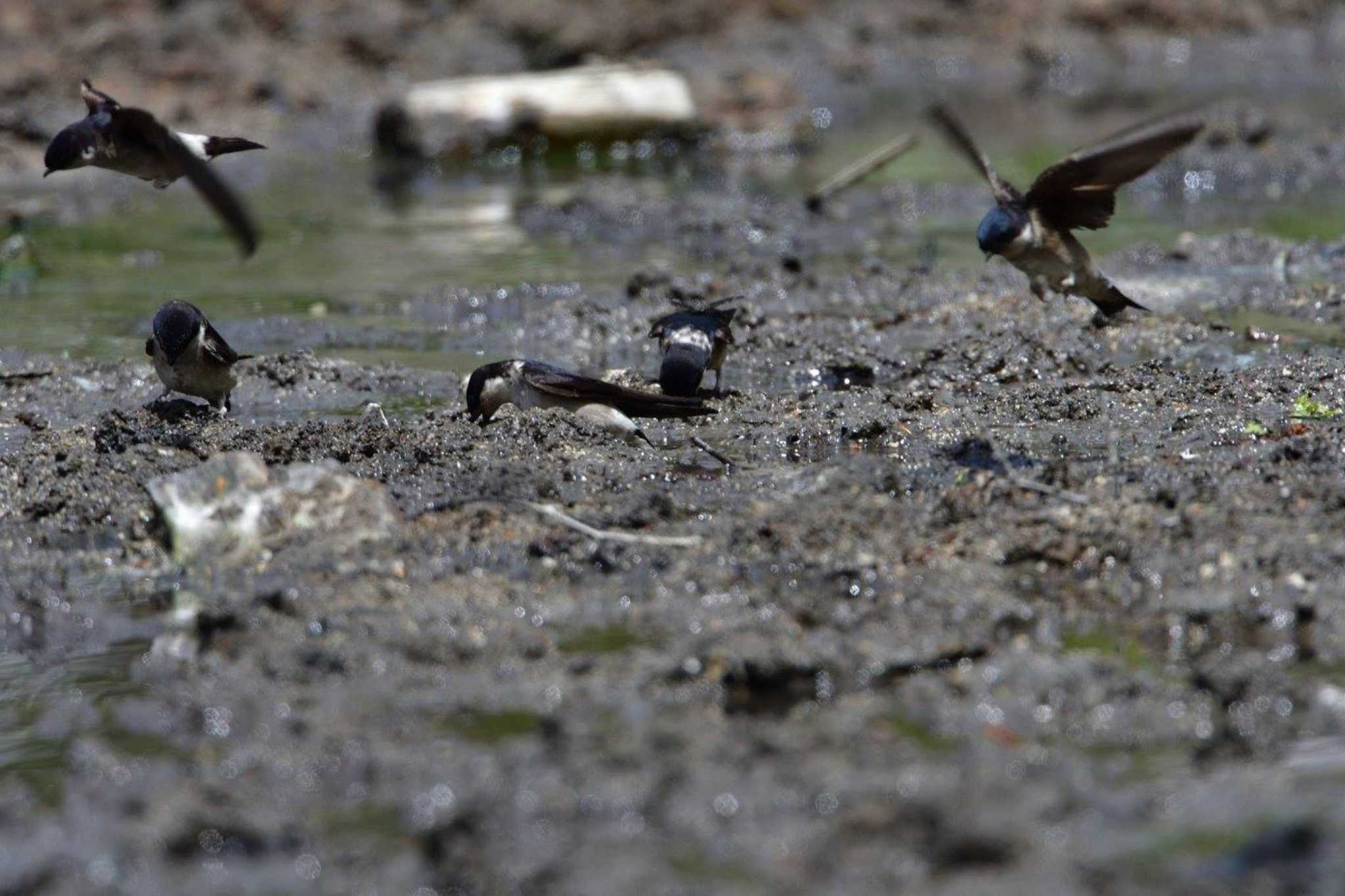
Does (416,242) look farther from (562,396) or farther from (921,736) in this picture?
(921,736)

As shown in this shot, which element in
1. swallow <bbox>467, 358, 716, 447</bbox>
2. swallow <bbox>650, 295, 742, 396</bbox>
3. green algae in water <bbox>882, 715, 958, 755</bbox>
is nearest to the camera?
green algae in water <bbox>882, 715, 958, 755</bbox>

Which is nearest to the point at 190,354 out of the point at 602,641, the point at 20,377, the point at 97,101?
the point at 97,101

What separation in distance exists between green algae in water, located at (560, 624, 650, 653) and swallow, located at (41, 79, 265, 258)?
2448 millimetres

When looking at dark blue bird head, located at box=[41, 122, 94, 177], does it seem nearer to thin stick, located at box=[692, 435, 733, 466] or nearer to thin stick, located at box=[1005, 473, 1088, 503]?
thin stick, located at box=[692, 435, 733, 466]

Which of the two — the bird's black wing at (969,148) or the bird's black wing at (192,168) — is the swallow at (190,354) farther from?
the bird's black wing at (969,148)

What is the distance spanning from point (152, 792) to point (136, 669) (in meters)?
0.91

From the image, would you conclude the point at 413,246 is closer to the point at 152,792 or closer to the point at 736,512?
the point at 736,512

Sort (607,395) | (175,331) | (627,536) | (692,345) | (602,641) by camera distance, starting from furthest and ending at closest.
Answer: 1. (692,345)
2. (175,331)
3. (607,395)
4. (627,536)
5. (602,641)

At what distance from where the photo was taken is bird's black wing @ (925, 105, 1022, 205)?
639cm

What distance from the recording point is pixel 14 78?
18547mm

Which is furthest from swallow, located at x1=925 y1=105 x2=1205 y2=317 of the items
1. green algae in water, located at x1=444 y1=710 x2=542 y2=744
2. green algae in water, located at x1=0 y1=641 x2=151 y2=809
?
green algae in water, located at x1=0 y1=641 x2=151 y2=809

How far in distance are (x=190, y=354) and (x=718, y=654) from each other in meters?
3.69

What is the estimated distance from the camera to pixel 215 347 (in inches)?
283

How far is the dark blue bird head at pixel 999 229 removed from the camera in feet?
22.2
